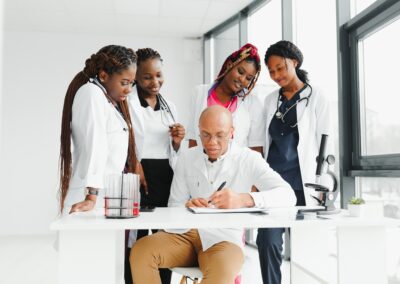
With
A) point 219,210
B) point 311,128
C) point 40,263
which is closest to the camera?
point 219,210

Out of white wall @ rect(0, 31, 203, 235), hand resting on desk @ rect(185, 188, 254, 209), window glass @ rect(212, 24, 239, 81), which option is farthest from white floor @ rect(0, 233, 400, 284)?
window glass @ rect(212, 24, 239, 81)

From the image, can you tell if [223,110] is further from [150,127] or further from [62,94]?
[62,94]

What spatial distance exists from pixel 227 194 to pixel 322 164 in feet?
1.38

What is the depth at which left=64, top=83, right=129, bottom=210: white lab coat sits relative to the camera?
5.54ft

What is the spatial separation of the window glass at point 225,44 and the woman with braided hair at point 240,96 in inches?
116

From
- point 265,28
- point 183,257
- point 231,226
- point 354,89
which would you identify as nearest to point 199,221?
point 231,226

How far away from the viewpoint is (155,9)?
16.9 feet

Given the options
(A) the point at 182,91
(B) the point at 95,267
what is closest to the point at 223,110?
(B) the point at 95,267

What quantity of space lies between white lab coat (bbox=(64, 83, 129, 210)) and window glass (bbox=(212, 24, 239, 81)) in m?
3.79

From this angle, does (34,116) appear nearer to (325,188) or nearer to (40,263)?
(40,263)

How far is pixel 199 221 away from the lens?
1.37 metres

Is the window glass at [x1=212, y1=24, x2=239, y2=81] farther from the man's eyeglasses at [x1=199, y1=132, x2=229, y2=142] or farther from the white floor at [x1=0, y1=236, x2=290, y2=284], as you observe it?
the man's eyeglasses at [x1=199, y1=132, x2=229, y2=142]

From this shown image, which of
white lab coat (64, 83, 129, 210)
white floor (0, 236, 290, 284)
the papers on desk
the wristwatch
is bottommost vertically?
white floor (0, 236, 290, 284)

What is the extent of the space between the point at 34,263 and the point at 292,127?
312 centimetres
